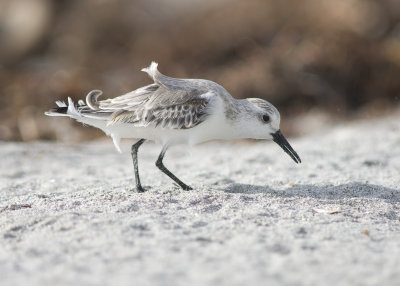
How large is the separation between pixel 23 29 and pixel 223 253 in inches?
653

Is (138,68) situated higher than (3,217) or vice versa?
(138,68)

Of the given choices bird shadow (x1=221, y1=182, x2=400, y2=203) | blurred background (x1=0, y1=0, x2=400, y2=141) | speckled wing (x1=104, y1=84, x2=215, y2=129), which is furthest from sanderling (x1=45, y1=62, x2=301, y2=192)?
blurred background (x1=0, y1=0, x2=400, y2=141)

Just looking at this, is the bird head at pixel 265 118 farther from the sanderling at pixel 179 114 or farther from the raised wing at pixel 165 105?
the raised wing at pixel 165 105

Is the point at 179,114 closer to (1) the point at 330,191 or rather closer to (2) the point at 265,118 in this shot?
(2) the point at 265,118

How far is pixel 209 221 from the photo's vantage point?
4152mm

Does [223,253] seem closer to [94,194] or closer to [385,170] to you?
[94,194]

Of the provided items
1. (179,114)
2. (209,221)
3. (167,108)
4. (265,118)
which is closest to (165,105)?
(167,108)

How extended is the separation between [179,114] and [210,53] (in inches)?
389

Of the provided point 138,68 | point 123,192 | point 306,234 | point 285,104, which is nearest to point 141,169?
point 123,192

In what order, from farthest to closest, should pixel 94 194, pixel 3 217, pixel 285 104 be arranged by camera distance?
pixel 285 104, pixel 94 194, pixel 3 217

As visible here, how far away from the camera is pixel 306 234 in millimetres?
3893

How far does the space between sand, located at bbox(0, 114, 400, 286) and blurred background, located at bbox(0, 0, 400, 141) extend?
3.59 meters

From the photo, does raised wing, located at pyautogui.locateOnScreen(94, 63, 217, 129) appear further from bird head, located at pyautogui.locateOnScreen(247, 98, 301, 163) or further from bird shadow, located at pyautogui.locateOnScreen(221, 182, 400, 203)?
bird shadow, located at pyautogui.locateOnScreen(221, 182, 400, 203)

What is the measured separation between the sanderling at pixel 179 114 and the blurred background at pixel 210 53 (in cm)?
483
